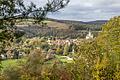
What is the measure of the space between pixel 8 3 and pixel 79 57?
32.2 metres

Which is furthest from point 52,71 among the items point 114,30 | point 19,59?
point 19,59

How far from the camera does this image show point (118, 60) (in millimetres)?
35469

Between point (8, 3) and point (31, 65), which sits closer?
point (8, 3)

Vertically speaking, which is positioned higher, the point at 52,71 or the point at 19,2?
Result: the point at 19,2

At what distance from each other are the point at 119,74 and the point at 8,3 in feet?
79.7

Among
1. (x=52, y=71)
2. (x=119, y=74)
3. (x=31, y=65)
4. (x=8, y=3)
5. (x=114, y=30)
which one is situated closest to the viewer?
(x=8, y=3)

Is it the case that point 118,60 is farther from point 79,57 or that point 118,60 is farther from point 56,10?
point 56,10

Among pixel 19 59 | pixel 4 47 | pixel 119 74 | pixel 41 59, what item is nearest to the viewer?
pixel 4 47

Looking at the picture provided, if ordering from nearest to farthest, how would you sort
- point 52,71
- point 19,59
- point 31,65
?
1. point 52,71
2. point 31,65
3. point 19,59

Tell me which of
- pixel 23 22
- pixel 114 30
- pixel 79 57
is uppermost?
pixel 23 22

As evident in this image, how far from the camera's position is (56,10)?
38.9 ft

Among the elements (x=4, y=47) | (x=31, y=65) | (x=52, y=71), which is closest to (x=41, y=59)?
(x=31, y=65)

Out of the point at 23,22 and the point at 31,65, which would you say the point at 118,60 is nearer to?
the point at 23,22

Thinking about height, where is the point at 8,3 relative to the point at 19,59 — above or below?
above
